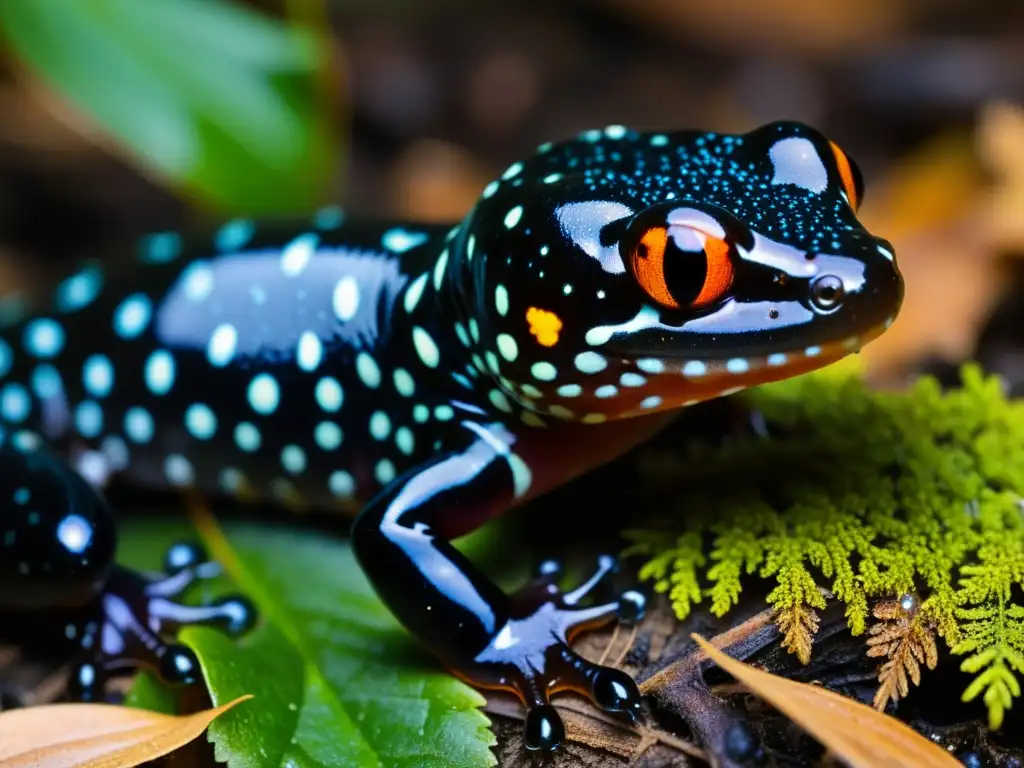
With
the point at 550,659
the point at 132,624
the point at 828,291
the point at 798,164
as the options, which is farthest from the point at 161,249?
the point at 828,291

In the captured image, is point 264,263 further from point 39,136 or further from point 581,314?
point 39,136

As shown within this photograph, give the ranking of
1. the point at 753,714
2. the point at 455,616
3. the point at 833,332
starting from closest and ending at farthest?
the point at 833,332 < the point at 753,714 < the point at 455,616

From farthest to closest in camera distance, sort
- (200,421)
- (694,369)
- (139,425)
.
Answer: (139,425), (200,421), (694,369)

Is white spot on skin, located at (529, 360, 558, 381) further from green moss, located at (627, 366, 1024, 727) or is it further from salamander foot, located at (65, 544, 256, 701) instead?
salamander foot, located at (65, 544, 256, 701)

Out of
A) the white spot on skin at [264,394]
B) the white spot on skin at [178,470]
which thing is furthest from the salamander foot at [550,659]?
the white spot on skin at [178,470]

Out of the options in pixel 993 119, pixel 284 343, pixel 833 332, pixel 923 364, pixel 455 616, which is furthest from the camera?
pixel 993 119

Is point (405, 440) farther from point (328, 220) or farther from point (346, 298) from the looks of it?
point (328, 220)

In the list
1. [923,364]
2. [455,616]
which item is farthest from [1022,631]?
[923,364]
